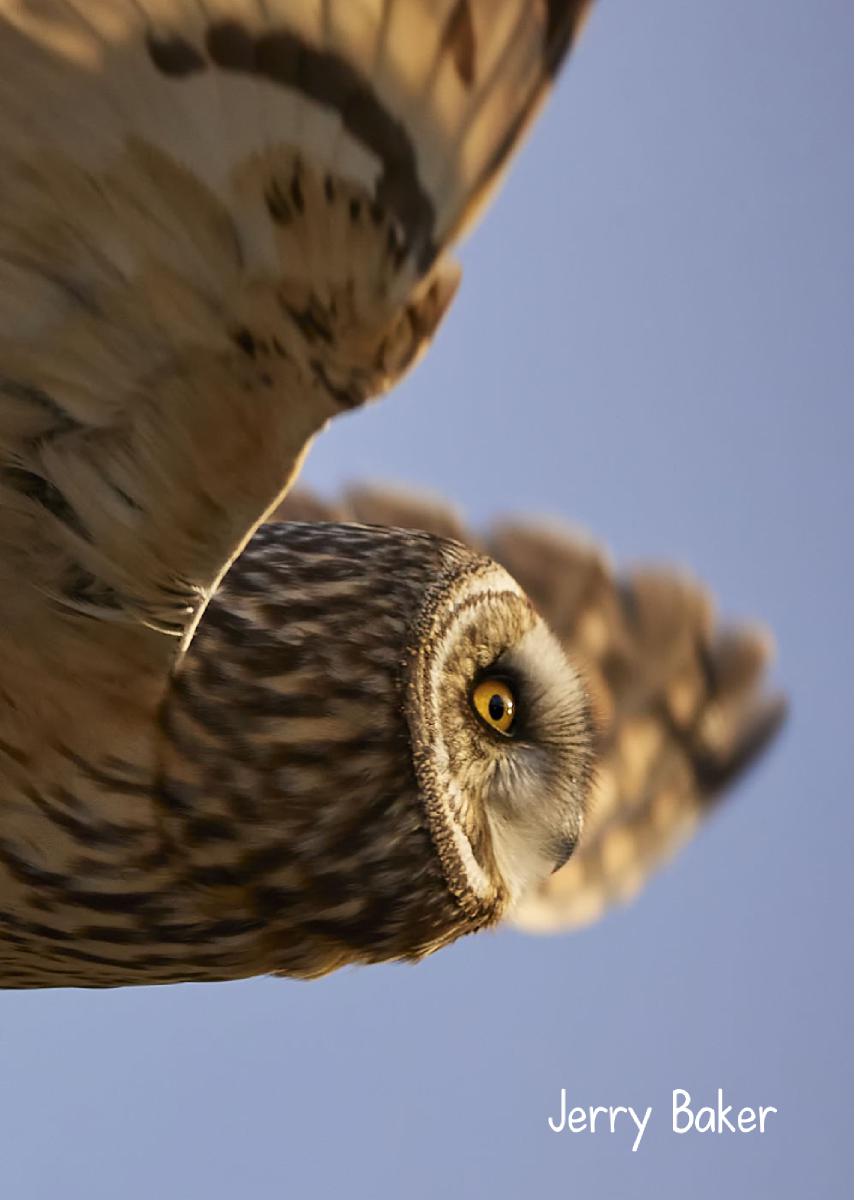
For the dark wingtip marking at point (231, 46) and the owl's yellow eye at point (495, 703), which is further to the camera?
the owl's yellow eye at point (495, 703)

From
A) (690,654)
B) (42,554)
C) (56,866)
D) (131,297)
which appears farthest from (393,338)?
(690,654)

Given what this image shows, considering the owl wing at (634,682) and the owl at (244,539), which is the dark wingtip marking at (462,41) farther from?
the owl wing at (634,682)

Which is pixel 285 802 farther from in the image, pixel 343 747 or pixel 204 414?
pixel 204 414

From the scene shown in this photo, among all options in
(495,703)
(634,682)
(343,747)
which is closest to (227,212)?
(343,747)

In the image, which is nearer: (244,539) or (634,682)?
(244,539)

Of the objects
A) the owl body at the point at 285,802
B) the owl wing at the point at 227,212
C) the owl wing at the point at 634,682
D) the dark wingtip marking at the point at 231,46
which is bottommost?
the owl wing at the point at 634,682

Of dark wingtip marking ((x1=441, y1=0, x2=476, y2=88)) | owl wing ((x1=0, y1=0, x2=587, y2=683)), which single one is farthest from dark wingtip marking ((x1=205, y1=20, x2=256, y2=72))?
dark wingtip marking ((x1=441, y1=0, x2=476, y2=88))

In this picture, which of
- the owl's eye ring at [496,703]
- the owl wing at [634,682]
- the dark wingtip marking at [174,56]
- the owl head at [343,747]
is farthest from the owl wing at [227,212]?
the owl wing at [634,682]

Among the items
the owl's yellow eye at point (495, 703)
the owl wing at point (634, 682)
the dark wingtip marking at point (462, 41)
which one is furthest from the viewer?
the owl wing at point (634, 682)

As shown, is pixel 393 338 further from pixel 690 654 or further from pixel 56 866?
pixel 690 654
